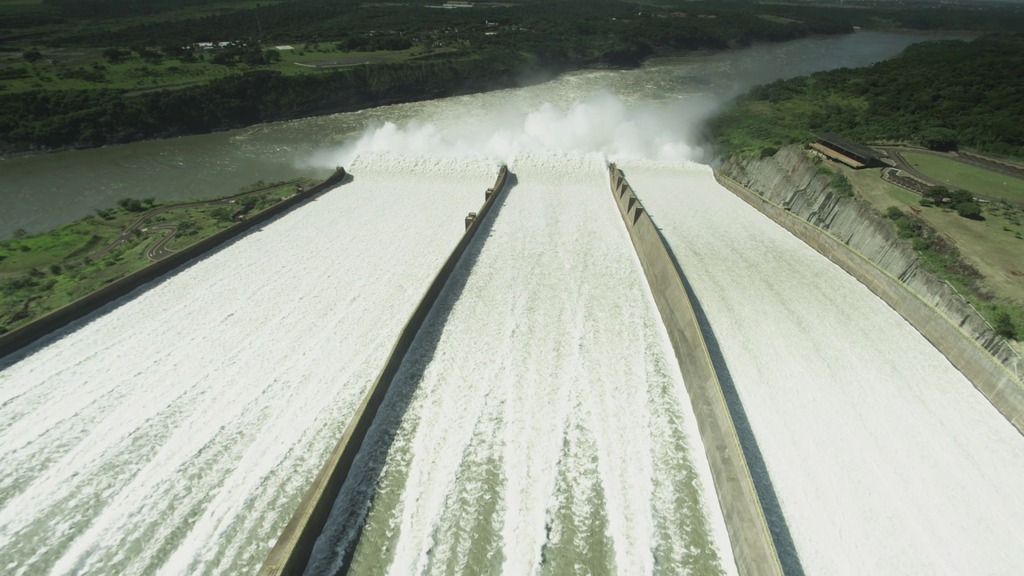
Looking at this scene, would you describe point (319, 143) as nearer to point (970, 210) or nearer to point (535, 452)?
point (535, 452)

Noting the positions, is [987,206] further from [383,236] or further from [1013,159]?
[383,236]

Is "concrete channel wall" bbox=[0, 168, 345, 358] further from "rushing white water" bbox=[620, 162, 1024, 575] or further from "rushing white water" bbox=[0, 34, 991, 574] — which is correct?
"rushing white water" bbox=[620, 162, 1024, 575]

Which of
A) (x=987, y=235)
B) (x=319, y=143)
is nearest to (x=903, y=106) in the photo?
(x=987, y=235)

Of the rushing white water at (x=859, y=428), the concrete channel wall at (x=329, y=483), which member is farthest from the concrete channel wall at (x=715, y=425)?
the concrete channel wall at (x=329, y=483)

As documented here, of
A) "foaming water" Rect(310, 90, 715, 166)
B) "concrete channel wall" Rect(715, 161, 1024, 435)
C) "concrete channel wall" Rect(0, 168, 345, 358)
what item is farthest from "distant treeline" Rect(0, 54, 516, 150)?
"concrete channel wall" Rect(715, 161, 1024, 435)

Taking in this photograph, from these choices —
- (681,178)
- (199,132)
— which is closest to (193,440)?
(681,178)
